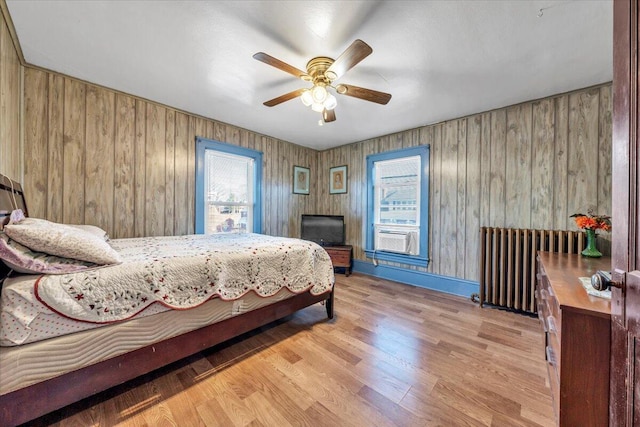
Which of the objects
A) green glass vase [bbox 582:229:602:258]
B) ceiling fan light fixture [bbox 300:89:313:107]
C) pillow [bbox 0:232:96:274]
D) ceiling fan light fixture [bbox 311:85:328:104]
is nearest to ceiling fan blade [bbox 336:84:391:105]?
ceiling fan light fixture [bbox 311:85:328:104]

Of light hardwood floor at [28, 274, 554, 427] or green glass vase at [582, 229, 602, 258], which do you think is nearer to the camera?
light hardwood floor at [28, 274, 554, 427]

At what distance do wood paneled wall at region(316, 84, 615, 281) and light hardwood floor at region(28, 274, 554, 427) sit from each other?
115 cm

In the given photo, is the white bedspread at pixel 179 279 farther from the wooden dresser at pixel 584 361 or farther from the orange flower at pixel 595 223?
the orange flower at pixel 595 223

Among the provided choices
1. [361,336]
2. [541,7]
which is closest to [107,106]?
[361,336]

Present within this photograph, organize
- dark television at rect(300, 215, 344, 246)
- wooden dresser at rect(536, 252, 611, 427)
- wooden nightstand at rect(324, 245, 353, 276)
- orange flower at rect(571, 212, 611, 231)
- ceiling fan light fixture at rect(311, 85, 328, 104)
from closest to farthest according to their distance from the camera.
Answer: wooden dresser at rect(536, 252, 611, 427) → ceiling fan light fixture at rect(311, 85, 328, 104) → orange flower at rect(571, 212, 611, 231) → wooden nightstand at rect(324, 245, 353, 276) → dark television at rect(300, 215, 344, 246)

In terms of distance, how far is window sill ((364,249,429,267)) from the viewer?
3568mm

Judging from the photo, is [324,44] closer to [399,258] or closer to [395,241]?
[395,241]

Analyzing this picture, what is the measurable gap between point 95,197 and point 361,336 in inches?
120

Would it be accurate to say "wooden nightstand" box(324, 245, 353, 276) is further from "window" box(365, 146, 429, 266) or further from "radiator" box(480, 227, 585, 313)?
"radiator" box(480, 227, 585, 313)

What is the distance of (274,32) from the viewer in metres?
1.70

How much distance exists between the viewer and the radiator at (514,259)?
2.45 metres

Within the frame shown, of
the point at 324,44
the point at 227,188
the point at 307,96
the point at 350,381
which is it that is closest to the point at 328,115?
the point at 307,96

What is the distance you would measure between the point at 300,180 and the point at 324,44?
9.76 feet

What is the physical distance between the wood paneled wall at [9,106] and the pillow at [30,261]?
3.21 feet
